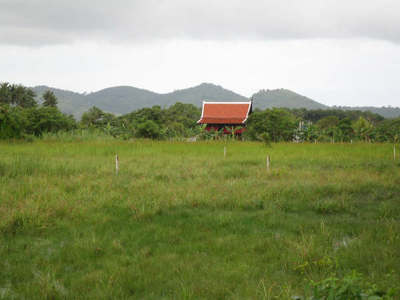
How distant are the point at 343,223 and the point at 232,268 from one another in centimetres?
270

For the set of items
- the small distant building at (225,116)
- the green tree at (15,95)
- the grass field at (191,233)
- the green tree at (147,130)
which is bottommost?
the grass field at (191,233)

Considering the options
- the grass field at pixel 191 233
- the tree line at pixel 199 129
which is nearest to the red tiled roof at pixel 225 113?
the tree line at pixel 199 129

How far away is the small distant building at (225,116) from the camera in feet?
117

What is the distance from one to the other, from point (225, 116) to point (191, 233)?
1249 inches

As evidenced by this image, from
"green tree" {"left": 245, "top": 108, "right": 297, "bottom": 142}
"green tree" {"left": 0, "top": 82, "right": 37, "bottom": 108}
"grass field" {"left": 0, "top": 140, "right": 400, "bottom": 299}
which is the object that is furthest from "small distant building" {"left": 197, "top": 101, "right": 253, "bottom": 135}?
"green tree" {"left": 0, "top": 82, "right": 37, "bottom": 108}

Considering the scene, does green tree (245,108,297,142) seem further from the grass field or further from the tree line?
the grass field

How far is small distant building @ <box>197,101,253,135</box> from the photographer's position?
3581 centimetres

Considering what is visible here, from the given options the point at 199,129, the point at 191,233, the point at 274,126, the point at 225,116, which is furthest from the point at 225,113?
the point at 191,233

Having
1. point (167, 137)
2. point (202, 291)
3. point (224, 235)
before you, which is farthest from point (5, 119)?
point (202, 291)

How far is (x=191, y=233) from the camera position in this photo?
224 inches

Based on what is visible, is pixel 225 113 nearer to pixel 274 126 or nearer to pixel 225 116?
pixel 225 116

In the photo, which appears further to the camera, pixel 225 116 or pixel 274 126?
pixel 225 116

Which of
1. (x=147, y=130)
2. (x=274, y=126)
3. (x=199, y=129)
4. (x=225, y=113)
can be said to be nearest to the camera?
(x=147, y=130)

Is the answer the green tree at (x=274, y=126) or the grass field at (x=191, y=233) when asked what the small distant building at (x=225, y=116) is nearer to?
the green tree at (x=274, y=126)
